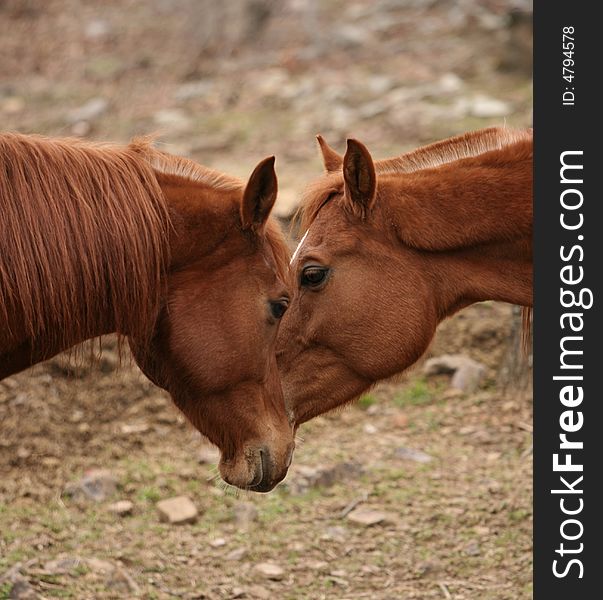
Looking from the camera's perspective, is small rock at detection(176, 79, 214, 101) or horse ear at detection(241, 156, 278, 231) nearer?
horse ear at detection(241, 156, 278, 231)

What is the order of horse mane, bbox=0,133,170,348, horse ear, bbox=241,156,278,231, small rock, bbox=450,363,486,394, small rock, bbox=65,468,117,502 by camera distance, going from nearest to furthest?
1. horse mane, bbox=0,133,170,348
2. horse ear, bbox=241,156,278,231
3. small rock, bbox=65,468,117,502
4. small rock, bbox=450,363,486,394

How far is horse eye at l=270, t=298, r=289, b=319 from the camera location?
4.02 metres

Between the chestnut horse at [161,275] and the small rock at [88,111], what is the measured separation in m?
7.26

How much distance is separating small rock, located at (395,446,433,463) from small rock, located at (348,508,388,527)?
2.21 ft

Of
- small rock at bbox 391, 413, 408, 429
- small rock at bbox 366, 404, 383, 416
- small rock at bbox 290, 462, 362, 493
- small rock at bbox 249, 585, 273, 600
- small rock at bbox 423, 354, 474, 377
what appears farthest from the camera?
small rock at bbox 423, 354, 474, 377

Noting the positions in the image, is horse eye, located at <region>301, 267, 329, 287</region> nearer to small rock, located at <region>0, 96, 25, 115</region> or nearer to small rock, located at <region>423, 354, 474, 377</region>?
small rock, located at <region>423, 354, 474, 377</region>

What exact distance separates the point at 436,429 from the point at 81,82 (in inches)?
309

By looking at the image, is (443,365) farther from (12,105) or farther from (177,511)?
(12,105)

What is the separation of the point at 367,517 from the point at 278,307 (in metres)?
1.86

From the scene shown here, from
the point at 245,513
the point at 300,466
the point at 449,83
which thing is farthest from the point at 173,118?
the point at 245,513

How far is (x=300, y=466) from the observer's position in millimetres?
5961

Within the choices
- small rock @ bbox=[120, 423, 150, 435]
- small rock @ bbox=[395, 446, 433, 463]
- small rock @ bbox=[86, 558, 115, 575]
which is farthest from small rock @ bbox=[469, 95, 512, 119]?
small rock @ bbox=[86, 558, 115, 575]

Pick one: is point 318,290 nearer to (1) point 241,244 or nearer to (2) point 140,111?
(1) point 241,244

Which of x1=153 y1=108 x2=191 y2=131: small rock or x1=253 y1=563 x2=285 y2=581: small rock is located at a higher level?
x1=153 y1=108 x2=191 y2=131: small rock
